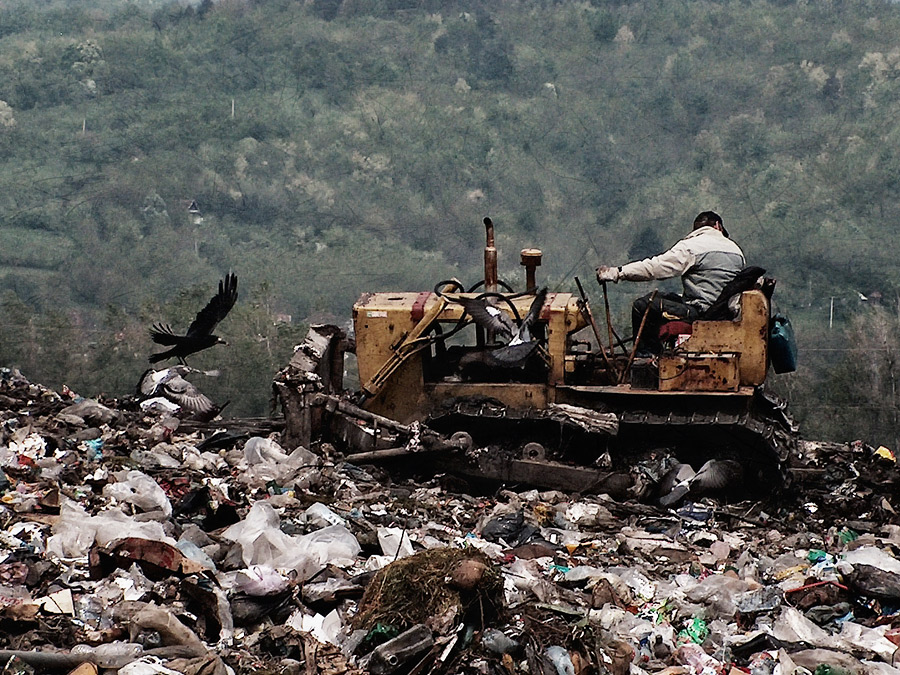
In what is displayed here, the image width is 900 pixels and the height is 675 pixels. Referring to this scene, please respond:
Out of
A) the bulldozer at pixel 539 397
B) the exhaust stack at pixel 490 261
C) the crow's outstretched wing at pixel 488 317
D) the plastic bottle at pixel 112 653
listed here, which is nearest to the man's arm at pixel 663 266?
the bulldozer at pixel 539 397

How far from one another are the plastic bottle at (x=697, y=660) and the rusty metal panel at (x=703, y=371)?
3.22 m

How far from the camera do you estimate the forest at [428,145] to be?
114ft

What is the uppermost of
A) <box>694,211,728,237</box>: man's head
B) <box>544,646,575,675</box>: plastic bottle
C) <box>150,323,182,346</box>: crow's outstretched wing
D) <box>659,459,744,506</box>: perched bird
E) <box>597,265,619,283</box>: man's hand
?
<box>694,211,728,237</box>: man's head

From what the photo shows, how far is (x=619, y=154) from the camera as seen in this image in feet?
141

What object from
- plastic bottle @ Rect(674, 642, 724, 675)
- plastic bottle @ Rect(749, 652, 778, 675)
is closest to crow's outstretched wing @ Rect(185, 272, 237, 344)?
plastic bottle @ Rect(674, 642, 724, 675)

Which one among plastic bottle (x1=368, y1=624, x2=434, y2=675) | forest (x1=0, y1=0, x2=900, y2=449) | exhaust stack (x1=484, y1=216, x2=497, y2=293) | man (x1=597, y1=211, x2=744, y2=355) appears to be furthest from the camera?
forest (x1=0, y1=0, x2=900, y2=449)

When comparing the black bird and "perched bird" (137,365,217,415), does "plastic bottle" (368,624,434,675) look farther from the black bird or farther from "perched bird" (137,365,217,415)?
"perched bird" (137,365,217,415)

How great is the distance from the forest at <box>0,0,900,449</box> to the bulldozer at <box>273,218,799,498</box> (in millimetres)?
16562

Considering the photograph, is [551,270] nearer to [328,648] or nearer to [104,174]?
[104,174]

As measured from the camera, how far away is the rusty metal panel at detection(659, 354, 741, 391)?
8.37 meters

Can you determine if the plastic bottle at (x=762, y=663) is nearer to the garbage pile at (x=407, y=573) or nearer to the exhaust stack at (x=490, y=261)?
the garbage pile at (x=407, y=573)

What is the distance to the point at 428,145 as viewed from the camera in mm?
44062

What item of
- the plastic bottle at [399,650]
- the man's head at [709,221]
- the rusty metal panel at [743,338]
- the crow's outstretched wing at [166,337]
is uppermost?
the man's head at [709,221]

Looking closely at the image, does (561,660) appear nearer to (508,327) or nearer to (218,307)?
(508,327)
